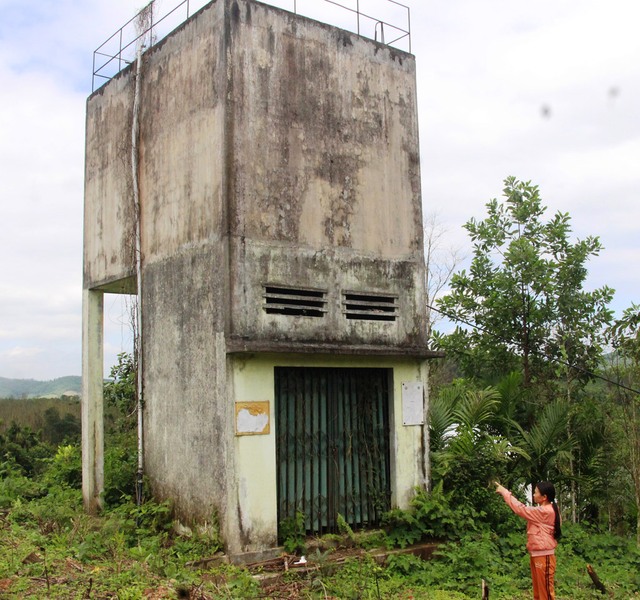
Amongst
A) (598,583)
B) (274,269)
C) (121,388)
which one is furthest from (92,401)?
(598,583)

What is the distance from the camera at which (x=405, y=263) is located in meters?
9.98

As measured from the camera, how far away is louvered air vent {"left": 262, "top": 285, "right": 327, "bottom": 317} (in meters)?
8.66

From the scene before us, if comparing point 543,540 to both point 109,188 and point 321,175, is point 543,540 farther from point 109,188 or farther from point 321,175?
point 109,188

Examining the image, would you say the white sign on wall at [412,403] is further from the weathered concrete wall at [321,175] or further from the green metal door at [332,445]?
the weathered concrete wall at [321,175]

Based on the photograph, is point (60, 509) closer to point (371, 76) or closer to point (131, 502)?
point (131, 502)

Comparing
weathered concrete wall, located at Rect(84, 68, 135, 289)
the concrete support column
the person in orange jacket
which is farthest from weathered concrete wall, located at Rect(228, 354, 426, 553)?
the concrete support column

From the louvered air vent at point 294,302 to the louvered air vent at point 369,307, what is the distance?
1.16 feet

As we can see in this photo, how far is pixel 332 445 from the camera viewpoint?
9281mm

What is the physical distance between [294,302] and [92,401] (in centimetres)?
385

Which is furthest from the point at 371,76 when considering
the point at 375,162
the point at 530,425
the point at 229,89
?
the point at 530,425

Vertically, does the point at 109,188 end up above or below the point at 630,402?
above

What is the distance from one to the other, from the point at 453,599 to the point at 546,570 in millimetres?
1121

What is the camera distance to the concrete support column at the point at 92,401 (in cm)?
1062

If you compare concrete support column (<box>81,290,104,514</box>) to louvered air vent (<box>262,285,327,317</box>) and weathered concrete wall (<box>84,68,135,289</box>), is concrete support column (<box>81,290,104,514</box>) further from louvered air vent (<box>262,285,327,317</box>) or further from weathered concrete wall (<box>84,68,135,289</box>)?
louvered air vent (<box>262,285,327,317</box>)
